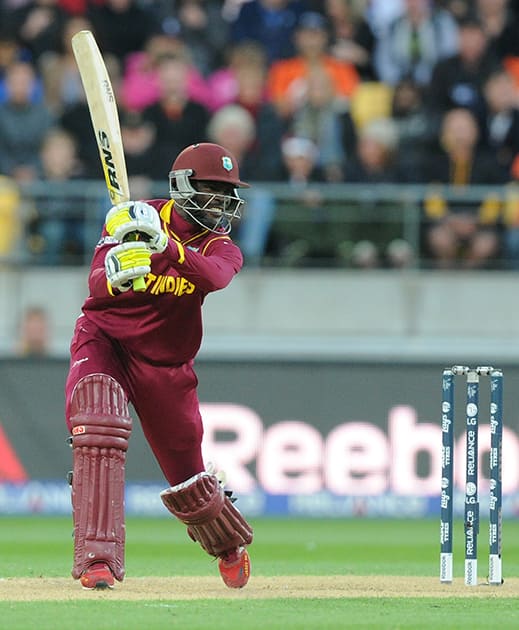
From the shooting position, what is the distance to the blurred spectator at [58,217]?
540 inches

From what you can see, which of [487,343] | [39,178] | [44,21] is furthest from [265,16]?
[487,343]

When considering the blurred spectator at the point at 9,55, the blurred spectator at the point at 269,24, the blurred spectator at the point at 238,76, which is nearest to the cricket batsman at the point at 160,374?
the blurred spectator at the point at 238,76

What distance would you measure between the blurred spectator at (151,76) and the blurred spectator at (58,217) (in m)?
1.05

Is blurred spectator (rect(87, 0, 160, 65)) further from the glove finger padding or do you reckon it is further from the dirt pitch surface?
the glove finger padding

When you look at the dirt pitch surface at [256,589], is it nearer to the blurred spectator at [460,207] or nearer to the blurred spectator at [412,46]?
the blurred spectator at [460,207]

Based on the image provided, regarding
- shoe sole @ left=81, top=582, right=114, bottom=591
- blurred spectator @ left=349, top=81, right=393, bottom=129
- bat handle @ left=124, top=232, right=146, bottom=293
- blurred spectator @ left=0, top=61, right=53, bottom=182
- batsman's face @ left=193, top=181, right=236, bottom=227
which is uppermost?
blurred spectator @ left=349, top=81, right=393, bottom=129

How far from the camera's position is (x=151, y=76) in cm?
1533

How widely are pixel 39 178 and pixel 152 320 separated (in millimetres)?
7201

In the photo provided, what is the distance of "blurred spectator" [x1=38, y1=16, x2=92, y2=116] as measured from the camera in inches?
594

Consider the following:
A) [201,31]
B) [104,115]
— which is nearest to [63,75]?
[201,31]

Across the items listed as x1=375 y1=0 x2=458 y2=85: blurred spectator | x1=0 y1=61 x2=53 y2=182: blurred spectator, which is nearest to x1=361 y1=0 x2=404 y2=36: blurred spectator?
x1=375 y1=0 x2=458 y2=85: blurred spectator

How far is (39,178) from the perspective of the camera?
565 inches

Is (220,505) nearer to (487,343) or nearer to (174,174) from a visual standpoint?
(174,174)

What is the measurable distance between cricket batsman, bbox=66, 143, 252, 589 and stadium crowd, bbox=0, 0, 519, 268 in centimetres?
612
